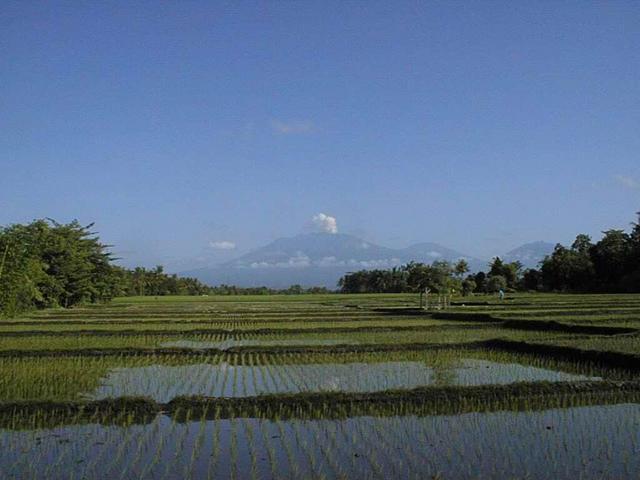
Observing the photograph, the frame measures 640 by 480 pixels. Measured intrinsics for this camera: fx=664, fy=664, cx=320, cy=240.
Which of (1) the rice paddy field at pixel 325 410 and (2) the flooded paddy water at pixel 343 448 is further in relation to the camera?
(1) the rice paddy field at pixel 325 410

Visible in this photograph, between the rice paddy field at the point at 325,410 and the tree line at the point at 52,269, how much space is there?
983 centimetres

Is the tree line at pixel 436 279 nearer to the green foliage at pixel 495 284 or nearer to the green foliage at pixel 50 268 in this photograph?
the green foliage at pixel 495 284

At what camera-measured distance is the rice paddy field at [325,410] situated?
242 inches

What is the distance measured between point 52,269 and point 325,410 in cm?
3099

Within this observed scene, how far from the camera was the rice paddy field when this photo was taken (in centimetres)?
614

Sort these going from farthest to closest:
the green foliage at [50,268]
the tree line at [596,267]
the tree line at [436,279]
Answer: the tree line at [596,267]
the tree line at [436,279]
the green foliage at [50,268]

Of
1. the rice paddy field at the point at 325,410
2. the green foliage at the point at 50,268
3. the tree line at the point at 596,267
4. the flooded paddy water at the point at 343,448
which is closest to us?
the flooded paddy water at the point at 343,448

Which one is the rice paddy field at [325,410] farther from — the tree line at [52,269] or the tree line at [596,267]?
the tree line at [596,267]

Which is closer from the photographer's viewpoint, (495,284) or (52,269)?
(52,269)

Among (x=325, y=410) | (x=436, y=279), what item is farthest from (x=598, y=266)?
(x=325, y=410)

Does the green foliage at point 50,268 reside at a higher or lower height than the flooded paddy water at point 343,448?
higher

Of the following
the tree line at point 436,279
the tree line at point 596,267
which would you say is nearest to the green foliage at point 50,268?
the tree line at point 436,279

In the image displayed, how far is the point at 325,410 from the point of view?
8.47 meters

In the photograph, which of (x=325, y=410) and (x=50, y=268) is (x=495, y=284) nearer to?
(x=50, y=268)
